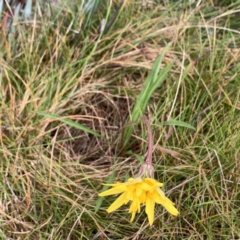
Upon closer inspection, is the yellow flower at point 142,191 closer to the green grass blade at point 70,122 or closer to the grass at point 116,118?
the grass at point 116,118

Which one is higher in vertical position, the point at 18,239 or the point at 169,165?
the point at 169,165

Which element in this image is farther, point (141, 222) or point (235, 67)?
point (235, 67)

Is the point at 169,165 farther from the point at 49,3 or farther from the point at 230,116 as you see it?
the point at 49,3

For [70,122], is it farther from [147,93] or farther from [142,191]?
[142,191]

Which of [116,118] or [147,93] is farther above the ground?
[147,93]

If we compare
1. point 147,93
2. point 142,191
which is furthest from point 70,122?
point 142,191

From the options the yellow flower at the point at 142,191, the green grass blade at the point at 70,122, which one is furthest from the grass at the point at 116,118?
the yellow flower at the point at 142,191

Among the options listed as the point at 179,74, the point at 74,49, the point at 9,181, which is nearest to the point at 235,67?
the point at 179,74

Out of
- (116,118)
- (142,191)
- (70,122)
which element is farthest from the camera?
(116,118)
